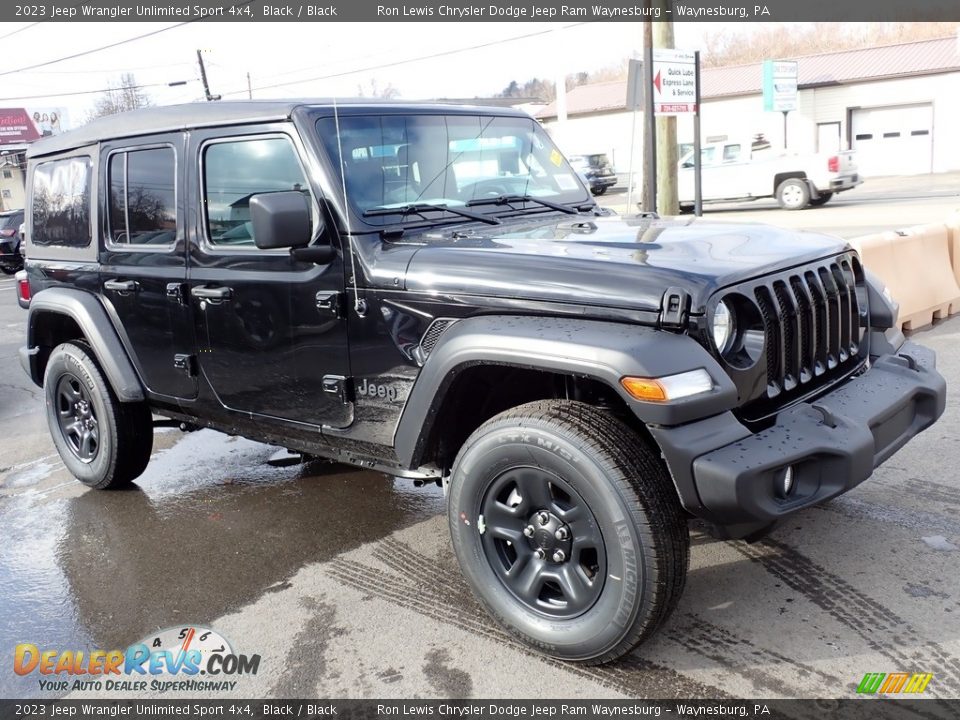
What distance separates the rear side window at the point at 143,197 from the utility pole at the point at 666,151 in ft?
30.3

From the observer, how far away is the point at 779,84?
29.4 metres

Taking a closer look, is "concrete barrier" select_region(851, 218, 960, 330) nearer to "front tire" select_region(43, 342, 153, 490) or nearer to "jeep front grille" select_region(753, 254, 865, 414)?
"jeep front grille" select_region(753, 254, 865, 414)

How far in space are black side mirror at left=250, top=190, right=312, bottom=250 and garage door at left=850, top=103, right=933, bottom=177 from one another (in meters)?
33.0

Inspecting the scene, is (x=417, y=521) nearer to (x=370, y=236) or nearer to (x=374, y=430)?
(x=374, y=430)

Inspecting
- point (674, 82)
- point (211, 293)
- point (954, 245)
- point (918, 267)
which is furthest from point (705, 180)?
point (211, 293)

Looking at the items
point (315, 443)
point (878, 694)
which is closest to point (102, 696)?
point (315, 443)

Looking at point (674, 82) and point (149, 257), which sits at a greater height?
point (674, 82)

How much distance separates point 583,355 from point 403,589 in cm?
154

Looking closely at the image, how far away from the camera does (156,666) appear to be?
3.27 meters

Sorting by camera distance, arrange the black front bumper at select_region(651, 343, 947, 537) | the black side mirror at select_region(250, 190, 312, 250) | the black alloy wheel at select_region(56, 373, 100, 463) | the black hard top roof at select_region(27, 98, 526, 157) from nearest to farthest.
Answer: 1. the black front bumper at select_region(651, 343, 947, 537)
2. the black side mirror at select_region(250, 190, 312, 250)
3. the black hard top roof at select_region(27, 98, 526, 157)
4. the black alloy wheel at select_region(56, 373, 100, 463)

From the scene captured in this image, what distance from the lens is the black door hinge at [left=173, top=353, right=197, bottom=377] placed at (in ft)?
13.8

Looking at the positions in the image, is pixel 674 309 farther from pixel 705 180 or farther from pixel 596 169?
pixel 596 169

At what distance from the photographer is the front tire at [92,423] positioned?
4.84 metres

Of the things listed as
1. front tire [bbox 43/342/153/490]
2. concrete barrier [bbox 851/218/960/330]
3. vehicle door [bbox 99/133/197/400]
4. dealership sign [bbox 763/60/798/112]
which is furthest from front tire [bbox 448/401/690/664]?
dealership sign [bbox 763/60/798/112]
